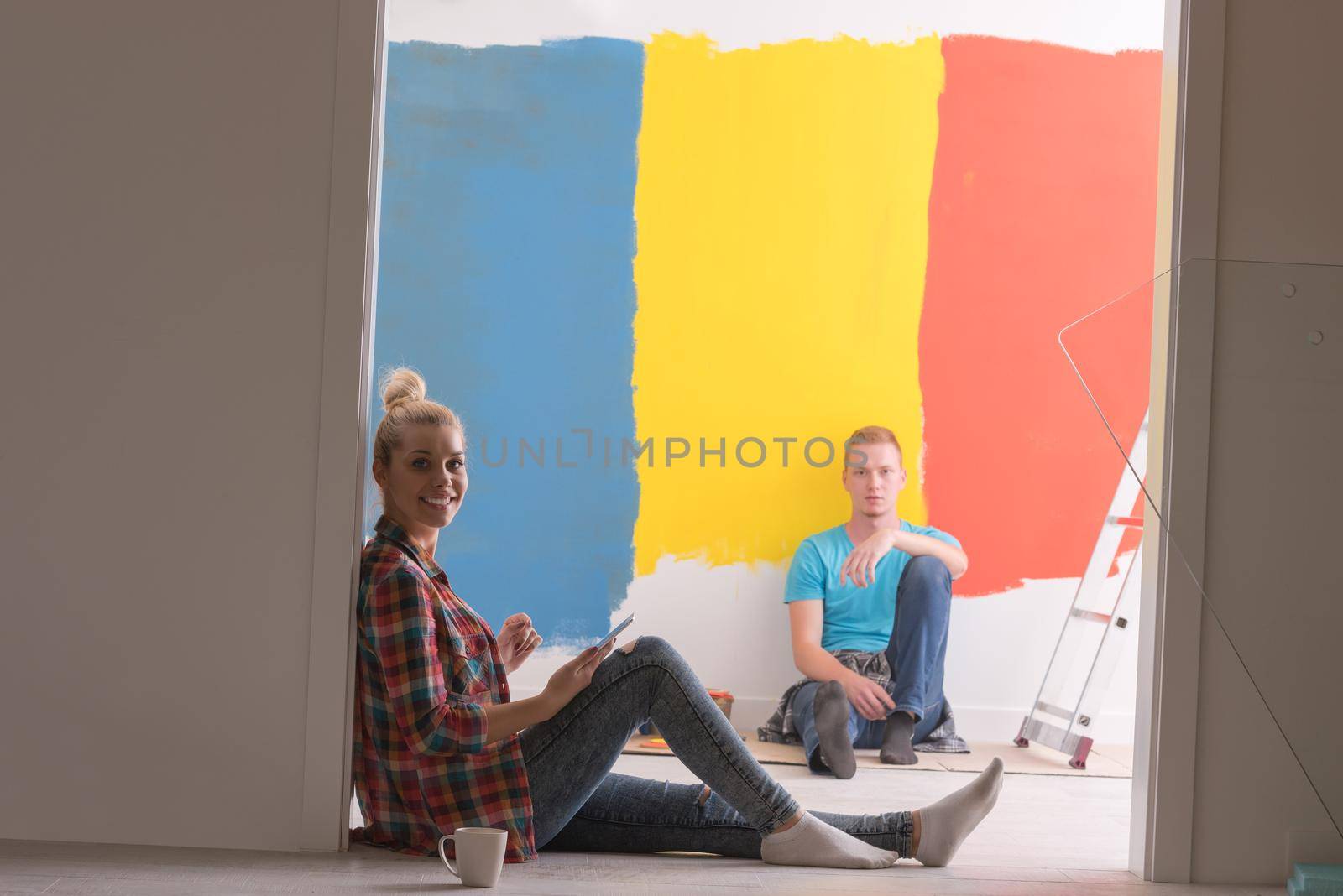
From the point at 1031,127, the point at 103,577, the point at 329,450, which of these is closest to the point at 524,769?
the point at 329,450

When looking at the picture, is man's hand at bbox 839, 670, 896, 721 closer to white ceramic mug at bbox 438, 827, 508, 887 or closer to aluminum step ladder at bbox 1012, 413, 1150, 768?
aluminum step ladder at bbox 1012, 413, 1150, 768

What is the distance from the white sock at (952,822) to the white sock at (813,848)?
11 centimetres

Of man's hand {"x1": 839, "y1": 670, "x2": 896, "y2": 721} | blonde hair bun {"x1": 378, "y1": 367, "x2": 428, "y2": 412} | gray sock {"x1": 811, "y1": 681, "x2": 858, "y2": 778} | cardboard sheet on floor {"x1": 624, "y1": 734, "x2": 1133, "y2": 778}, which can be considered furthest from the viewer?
man's hand {"x1": 839, "y1": 670, "x2": 896, "y2": 721}

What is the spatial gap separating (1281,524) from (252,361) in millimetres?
1711

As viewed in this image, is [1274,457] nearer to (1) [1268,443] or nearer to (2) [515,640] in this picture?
(1) [1268,443]

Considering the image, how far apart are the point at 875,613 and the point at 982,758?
1.95 ft

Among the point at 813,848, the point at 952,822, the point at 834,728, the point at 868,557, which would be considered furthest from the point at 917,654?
the point at 813,848

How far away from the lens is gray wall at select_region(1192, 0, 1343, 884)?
175 cm

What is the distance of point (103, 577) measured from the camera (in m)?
2.17

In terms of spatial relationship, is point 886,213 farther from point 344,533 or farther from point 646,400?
point 344,533

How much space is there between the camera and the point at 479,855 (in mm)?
1927

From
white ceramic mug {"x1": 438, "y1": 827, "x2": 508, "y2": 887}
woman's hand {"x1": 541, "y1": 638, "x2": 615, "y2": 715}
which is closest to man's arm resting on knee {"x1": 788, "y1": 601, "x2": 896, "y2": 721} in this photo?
woman's hand {"x1": 541, "y1": 638, "x2": 615, "y2": 715}

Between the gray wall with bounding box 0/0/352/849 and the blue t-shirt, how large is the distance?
230 cm

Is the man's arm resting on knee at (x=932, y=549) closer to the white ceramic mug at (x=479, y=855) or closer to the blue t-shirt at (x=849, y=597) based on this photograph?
the blue t-shirt at (x=849, y=597)
